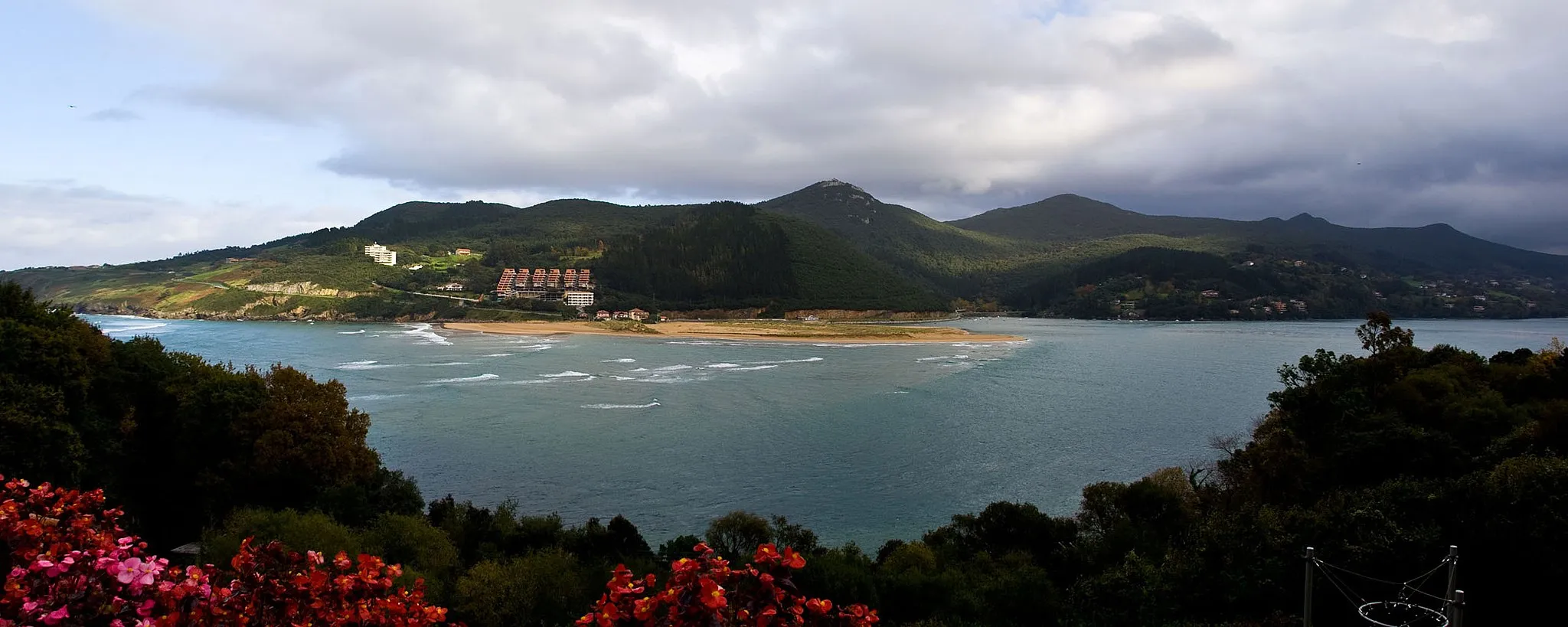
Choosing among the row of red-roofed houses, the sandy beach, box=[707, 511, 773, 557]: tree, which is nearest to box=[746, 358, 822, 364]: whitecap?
the sandy beach

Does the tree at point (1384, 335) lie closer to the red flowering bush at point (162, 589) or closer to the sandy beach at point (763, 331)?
the red flowering bush at point (162, 589)

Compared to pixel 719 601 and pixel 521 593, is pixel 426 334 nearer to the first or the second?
pixel 521 593

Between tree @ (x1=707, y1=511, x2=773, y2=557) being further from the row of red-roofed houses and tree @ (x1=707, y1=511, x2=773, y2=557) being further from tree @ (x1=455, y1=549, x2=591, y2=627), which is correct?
the row of red-roofed houses

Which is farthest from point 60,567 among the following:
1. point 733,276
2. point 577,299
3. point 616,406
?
point 733,276

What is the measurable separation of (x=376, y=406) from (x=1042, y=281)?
138 metres

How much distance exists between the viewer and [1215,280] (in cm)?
13188

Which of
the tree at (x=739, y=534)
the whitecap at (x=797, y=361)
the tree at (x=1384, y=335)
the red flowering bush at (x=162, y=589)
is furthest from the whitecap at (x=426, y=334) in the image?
the red flowering bush at (x=162, y=589)

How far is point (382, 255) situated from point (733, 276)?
2083 inches

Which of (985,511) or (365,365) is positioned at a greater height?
(365,365)

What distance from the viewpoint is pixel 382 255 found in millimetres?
120375

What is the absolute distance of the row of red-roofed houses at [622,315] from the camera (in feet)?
309

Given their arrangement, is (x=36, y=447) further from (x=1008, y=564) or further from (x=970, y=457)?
(x=970, y=457)

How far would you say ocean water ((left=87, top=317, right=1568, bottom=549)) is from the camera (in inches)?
848

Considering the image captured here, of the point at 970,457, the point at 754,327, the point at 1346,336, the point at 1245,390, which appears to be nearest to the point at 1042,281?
the point at 1346,336
